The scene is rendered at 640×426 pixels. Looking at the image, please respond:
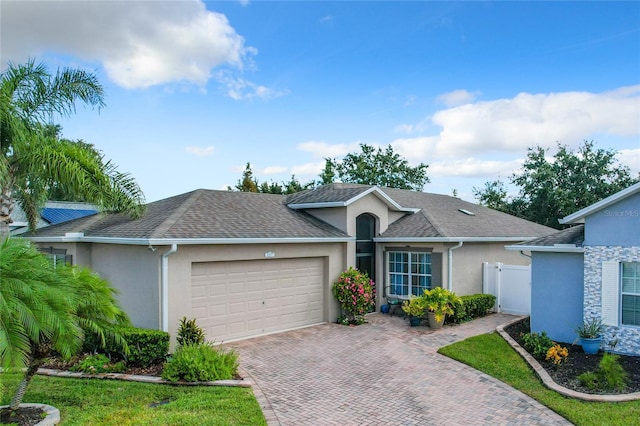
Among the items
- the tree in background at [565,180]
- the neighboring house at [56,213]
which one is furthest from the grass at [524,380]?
the tree in background at [565,180]

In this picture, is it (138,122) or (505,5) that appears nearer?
(505,5)

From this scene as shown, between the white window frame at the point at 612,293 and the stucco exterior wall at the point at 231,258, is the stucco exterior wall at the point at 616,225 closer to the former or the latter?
the white window frame at the point at 612,293

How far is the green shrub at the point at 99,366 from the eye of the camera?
10.1m

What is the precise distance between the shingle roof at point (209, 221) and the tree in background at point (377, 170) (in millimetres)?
22739

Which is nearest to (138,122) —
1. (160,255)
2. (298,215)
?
(298,215)

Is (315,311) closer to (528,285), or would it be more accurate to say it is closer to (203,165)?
(528,285)

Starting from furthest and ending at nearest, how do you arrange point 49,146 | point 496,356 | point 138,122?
point 138,122
point 49,146
point 496,356

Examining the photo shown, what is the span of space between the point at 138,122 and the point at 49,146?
20.5ft

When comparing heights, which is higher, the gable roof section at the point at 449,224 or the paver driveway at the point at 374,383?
the gable roof section at the point at 449,224

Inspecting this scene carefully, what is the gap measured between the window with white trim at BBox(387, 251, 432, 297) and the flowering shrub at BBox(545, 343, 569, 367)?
6468 millimetres

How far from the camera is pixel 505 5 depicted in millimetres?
15859

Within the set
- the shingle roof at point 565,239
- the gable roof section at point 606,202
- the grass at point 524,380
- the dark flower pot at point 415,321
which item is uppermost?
the gable roof section at point 606,202

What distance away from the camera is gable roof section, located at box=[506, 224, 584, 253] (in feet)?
39.8

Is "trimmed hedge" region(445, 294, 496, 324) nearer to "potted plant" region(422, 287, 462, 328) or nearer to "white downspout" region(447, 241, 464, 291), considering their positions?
"potted plant" region(422, 287, 462, 328)
